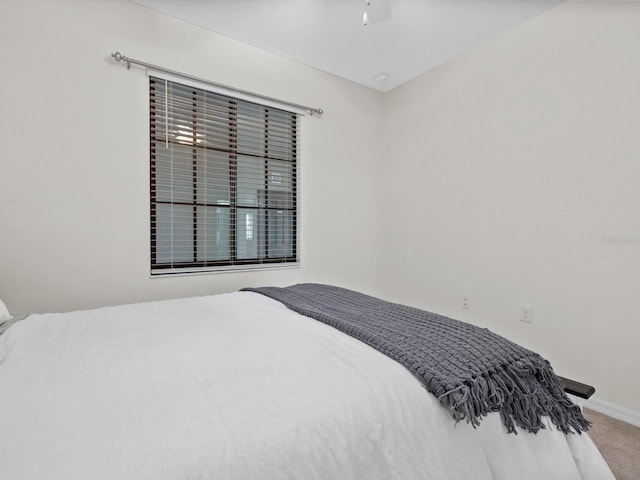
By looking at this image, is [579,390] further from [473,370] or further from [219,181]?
[219,181]

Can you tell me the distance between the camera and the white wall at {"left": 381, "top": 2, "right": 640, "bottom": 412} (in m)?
1.91

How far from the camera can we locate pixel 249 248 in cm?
266

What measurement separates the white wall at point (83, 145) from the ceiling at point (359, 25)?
0.62 ft

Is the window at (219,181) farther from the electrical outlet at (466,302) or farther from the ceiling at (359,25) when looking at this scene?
the electrical outlet at (466,302)

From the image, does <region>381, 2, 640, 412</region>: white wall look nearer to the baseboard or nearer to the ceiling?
the baseboard

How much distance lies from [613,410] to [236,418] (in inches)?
94.8

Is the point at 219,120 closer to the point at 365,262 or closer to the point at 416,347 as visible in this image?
the point at 365,262

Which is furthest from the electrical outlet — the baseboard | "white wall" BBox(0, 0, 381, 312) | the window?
"white wall" BBox(0, 0, 381, 312)

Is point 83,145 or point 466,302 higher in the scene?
point 83,145

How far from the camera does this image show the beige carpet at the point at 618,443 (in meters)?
1.46

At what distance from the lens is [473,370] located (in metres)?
0.94

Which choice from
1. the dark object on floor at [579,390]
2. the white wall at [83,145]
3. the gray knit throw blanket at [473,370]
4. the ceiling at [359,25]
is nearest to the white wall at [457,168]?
the white wall at [83,145]

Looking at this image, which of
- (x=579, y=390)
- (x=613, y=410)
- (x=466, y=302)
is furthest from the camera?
(x=466, y=302)

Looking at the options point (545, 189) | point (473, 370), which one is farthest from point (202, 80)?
point (545, 189)
